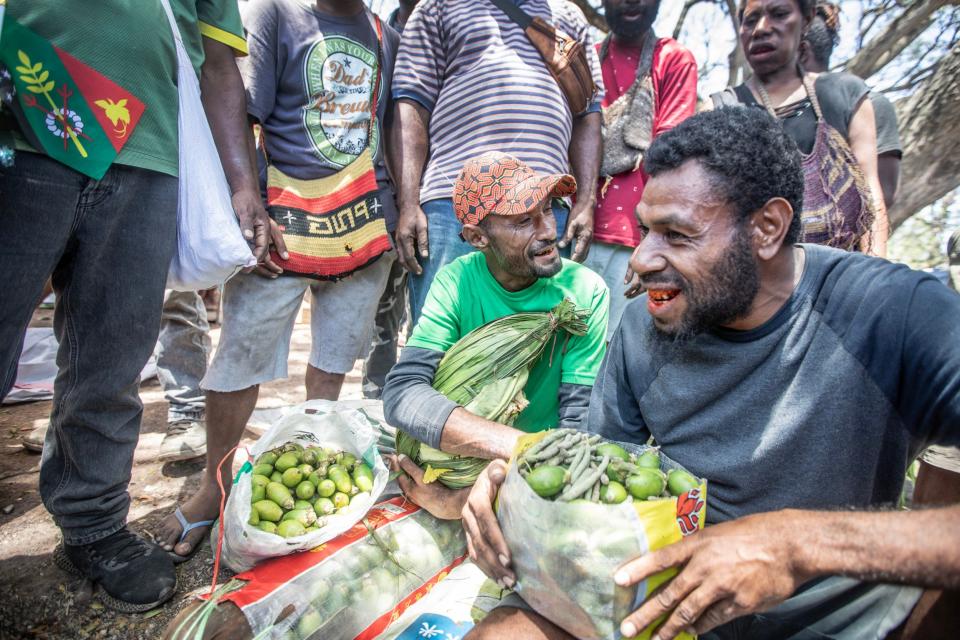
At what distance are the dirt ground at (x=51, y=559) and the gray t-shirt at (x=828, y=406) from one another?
1.93 m

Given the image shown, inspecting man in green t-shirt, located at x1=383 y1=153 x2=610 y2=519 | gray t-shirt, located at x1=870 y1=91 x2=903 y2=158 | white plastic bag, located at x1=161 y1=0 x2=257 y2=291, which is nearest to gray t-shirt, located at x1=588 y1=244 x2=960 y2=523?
man in green t-shirt, located at x1=383 y1=153 x2=610 y2=519

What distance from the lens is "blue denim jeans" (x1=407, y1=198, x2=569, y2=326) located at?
2715 millimetres

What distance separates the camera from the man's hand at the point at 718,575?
3.68ft

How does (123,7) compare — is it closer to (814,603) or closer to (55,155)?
(55,155)

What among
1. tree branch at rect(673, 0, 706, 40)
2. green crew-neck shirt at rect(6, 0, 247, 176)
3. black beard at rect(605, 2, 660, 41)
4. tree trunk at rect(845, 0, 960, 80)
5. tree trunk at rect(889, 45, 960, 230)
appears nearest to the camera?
green crew-neck shirt at rect(6, 0, 247, 176)

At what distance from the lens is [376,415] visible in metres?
2.75

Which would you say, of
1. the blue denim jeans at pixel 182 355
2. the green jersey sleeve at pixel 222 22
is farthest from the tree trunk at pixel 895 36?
the blue denim jeans at pixel 182 355

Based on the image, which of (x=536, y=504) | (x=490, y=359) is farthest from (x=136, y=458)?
(x=536, y=504)

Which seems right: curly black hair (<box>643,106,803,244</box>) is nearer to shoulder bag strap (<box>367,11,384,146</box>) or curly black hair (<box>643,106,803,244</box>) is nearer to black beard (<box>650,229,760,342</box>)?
black beard (<box>650,229,760,342</box>)

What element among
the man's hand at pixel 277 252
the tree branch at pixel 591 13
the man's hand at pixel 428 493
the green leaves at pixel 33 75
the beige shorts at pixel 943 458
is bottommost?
the man's hand at pixel 428 493

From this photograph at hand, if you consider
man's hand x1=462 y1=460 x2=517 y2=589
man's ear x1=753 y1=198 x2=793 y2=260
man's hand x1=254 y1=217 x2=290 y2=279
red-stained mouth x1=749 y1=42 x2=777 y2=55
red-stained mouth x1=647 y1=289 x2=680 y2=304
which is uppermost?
red-stained mouth x1=749 y1=42 x2=777 y2=55

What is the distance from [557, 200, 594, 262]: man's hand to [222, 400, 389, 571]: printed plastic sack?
4.39ft

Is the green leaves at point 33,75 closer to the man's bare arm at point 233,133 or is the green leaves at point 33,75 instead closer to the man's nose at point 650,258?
the man's bare arm at point 233,133

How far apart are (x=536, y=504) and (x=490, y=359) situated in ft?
3.06
